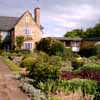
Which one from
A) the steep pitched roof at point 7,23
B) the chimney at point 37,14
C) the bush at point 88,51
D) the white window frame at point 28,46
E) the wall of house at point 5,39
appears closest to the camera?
the bush at point 88,51

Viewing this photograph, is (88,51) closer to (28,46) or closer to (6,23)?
(28,46)

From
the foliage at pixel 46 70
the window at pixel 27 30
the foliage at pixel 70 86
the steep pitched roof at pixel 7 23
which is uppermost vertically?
the steep pitched roof at pixel 7 23

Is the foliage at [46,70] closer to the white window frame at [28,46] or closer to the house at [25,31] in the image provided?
the white window frame at [28,46]

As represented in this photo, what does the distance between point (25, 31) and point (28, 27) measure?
1.17 meters

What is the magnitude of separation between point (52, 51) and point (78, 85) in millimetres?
21722

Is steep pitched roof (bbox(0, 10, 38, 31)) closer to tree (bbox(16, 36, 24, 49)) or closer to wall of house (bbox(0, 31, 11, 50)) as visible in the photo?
wall of house (bbox(0, 31, 11, 50))

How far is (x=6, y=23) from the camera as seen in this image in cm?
3969

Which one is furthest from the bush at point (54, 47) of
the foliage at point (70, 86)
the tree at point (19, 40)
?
the foliage at point (70, 86)

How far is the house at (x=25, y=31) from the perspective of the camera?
35406mm

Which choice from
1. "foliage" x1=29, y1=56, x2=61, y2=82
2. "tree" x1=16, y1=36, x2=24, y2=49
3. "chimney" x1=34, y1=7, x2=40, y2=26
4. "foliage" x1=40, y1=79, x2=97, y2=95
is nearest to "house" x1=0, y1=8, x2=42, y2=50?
"chimney" x1=34, y1=7, x2=40, y2=26

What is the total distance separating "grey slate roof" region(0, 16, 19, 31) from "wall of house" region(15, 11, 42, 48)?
14.4 ft

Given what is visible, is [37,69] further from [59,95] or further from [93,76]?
[93,76]

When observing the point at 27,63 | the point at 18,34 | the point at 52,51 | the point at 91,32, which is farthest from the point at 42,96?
the point at 91,32

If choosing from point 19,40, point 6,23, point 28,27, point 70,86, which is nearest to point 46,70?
point 70,86
